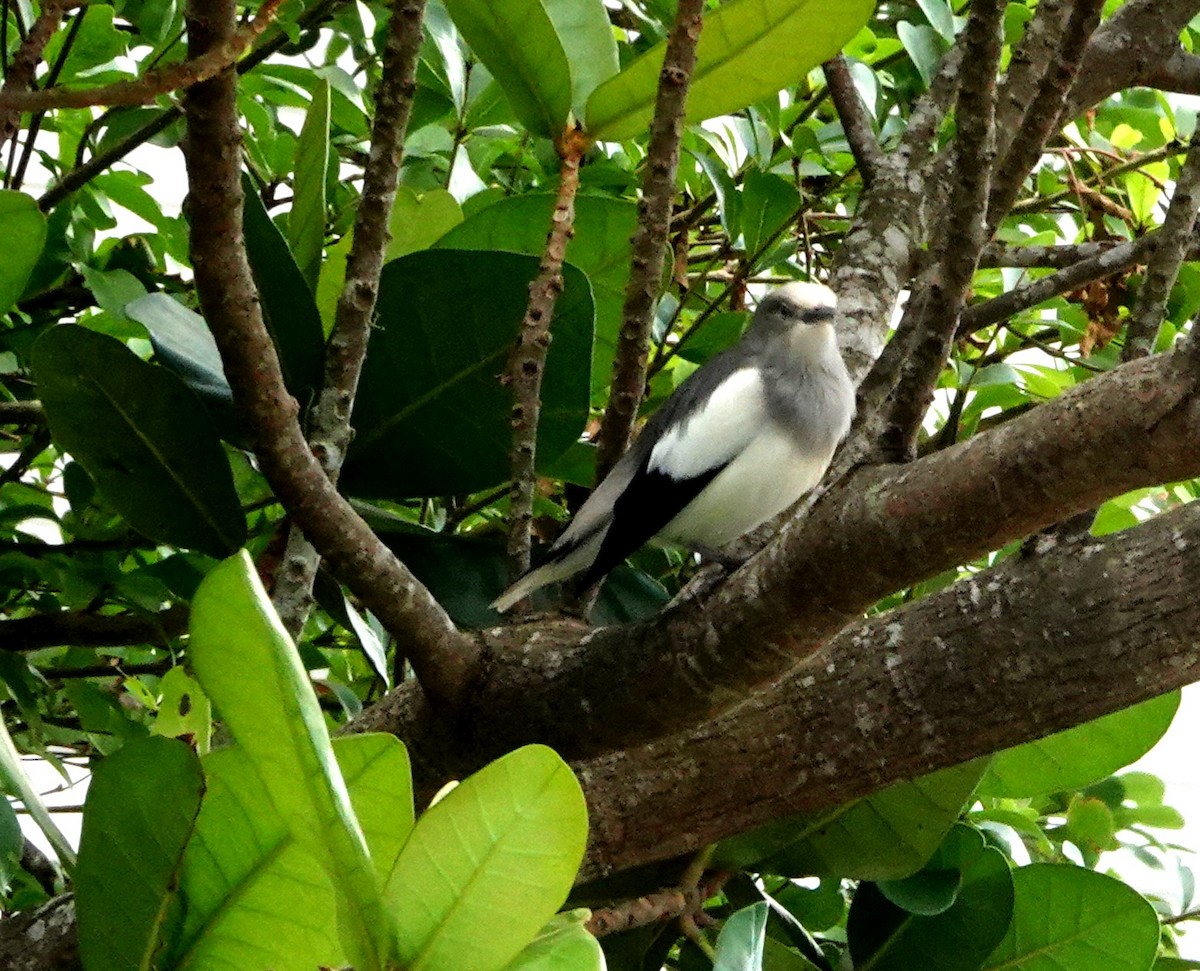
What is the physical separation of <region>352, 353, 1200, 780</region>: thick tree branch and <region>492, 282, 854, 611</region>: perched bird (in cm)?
42

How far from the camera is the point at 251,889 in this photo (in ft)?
1.97

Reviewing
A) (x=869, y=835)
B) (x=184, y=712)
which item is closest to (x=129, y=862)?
(x=184, y=712)

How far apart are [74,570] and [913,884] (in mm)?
771

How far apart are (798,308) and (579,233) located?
42 cm

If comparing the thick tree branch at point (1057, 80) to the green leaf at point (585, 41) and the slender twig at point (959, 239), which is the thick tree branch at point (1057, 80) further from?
the green leaf at point (585, 41)

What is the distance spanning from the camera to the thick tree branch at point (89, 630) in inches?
47.2

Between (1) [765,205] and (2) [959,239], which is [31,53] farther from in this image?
(1) [765,205]

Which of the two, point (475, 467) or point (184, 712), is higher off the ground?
point (475, 467)

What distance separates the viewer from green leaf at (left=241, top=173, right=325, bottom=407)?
3.00ft

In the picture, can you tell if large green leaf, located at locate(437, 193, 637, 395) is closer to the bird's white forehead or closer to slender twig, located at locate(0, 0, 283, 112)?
the bird's white forehead

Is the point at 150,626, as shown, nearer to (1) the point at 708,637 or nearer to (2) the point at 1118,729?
(1) the point at 708,637

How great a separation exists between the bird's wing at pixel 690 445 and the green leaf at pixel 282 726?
78cm

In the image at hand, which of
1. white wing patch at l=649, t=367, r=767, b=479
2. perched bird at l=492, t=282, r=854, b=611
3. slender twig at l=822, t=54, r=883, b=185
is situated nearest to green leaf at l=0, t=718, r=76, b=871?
perched bird at l=492, t=282, r=854, b=611

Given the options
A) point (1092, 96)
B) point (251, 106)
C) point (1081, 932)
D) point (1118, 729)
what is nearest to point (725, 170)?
point (1092, 96)
